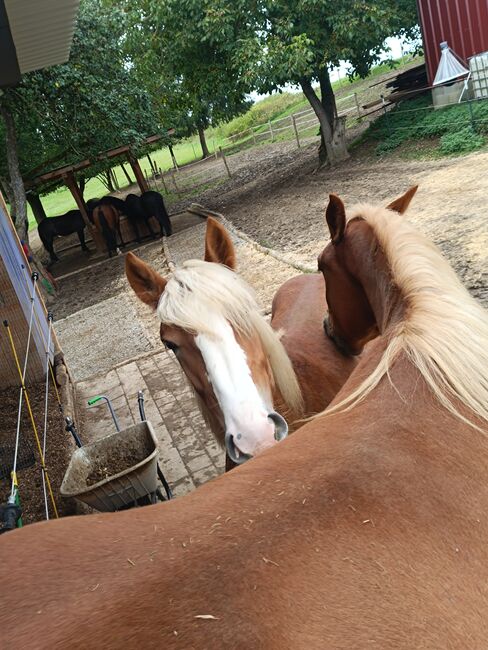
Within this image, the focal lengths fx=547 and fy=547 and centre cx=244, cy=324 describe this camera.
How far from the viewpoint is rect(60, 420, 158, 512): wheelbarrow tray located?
132 inches

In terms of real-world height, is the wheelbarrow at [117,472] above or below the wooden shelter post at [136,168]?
below

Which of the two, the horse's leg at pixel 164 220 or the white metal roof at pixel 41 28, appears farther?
the horse's leg at pixel 164 220

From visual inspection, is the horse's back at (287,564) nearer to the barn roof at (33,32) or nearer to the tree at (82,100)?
the barn roof at (33,32)

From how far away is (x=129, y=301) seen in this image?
1082 centimetres

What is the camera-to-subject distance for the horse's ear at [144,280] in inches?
107

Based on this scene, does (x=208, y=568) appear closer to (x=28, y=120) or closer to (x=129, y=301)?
(x=129, y=301)

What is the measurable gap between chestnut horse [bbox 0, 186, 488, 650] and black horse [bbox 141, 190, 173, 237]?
1543cm

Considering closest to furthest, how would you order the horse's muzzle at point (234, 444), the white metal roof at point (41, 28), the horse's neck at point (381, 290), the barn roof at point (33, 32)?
1. the horse's neck at point (381, 290)
2. the horse's muzzle at point (234, 444)
3. the barn roof at point (33, 32)
4. the white metal roof at point (41, 28)

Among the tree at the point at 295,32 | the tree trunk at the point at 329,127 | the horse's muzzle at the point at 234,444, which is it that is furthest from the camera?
the tree trunk at the point at 329,127

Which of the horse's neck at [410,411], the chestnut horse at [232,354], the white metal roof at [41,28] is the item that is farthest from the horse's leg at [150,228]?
the horse's neck at [410,411]

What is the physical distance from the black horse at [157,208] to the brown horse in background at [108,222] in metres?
0.98

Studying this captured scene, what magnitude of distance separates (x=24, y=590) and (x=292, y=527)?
1.77 feet

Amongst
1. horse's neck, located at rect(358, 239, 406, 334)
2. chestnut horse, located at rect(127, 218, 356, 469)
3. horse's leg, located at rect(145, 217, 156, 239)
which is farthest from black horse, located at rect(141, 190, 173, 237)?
horse's neck, located at rect(358, 239, 406, 334)

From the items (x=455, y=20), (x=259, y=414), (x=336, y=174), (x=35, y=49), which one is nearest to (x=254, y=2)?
(x=336, y=174)
